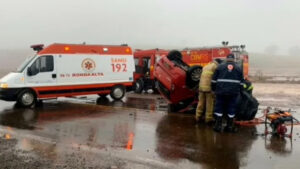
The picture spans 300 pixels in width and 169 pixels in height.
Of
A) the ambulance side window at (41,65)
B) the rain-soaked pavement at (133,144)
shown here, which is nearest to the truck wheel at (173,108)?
the rain-soaked pavement at (133,144)

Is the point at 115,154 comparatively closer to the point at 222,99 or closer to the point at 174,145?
the point at 174,145

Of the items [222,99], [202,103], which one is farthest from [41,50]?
[222,99]

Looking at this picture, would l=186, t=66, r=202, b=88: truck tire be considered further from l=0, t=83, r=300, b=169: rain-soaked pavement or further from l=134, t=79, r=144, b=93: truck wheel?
l=134, t=79, r=144, b=93: truck wheel

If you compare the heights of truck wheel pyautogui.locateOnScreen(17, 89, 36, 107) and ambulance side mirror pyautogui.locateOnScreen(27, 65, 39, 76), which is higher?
ambulance side mirror pyautogui.locateOnScreen(27, 65, 39, 76)

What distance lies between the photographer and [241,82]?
→ 24.9 feet

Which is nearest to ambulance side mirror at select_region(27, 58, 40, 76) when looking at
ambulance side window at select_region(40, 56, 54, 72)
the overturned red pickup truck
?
ambulance side window at select_region(40, 56, 54, 72)

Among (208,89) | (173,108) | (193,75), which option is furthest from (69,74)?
(208,89)

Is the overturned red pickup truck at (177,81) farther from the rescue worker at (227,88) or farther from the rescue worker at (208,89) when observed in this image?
the rescue worker at (227,88)

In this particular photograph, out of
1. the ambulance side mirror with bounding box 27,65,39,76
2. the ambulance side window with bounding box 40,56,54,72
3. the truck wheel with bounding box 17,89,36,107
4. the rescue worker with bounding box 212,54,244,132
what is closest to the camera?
the rescue worker with bounding box 212,54,244,132

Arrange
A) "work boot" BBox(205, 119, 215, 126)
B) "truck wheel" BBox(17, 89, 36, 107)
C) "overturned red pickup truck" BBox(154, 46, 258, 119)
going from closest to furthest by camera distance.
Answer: "work boot" BBox(205, 119, 215, 126) < "overturned red pickup truck" BBox(154, 46, 258, 119) < "truck wheel" BBox(17, 89, 36, 107)

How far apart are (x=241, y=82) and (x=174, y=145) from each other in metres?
2.34

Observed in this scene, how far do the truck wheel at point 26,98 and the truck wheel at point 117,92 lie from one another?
3.42 meters

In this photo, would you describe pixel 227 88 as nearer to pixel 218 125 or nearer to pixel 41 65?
pixel 218 125

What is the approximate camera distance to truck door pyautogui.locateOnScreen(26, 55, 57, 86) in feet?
39.4
